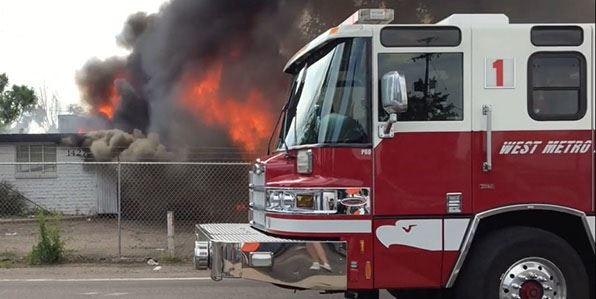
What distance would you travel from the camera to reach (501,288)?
16.1 ft

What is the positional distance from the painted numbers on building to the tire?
116 centimetres

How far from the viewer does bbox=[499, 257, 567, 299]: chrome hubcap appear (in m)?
4.90

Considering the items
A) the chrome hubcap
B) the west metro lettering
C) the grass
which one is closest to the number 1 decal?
the west metro lettering

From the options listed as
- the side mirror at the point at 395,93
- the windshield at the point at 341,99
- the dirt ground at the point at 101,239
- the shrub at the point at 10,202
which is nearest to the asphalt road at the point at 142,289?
A: the dirt ground at the point at 101,239

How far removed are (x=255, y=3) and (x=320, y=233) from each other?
825 inches

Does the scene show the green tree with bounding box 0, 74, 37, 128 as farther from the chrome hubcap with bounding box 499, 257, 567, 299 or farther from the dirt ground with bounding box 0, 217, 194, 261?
the chrome hubcap with bounding box 499, 257, 567, 299

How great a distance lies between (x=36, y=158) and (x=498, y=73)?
1917cm

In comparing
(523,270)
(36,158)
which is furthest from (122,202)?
(523,270)

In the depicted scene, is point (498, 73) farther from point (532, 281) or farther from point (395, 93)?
point (532, 281)

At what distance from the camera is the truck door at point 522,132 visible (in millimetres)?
4855

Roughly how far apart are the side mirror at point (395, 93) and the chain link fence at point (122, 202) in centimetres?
734

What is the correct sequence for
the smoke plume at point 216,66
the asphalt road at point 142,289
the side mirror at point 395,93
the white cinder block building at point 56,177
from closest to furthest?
the side mirror at point 395,93, the asphalt road at point 142,289, the white cinder block building at point 56,177, the smoke plume at point 216,66

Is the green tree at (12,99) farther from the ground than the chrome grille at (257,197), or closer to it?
farther from the ground

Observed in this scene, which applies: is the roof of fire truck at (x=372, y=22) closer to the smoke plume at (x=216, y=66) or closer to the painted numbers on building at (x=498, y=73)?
the painted numbers on building at (x=498, y=73)
